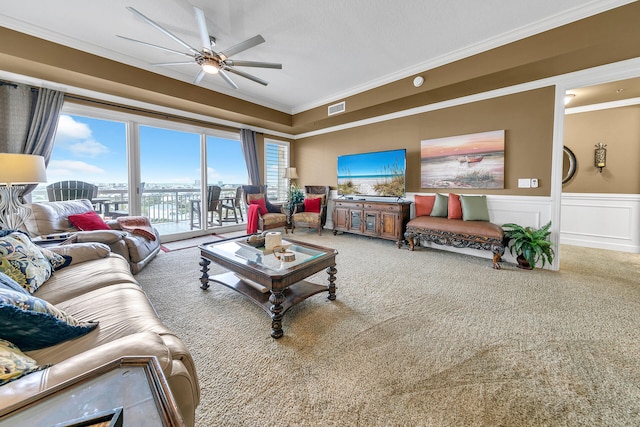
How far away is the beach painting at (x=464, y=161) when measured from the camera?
147 inches

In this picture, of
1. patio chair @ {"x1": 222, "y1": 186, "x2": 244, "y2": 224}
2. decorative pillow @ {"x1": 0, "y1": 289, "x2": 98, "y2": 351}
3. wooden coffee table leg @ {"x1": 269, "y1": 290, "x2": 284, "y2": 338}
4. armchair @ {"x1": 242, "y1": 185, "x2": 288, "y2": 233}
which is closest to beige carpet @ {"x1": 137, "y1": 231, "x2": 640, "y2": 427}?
wooden coffee table leg @ {"x1": 269, "y1": 290, "x2": 284, "y2": 338}

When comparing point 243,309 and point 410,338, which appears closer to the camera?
point 410,338

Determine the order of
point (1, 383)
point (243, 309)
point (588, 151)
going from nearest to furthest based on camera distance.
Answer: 1. point (1, 383)
2. point (243, 309)
3. point (588, 151)

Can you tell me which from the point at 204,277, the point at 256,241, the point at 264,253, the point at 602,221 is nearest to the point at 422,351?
the point at 264,253

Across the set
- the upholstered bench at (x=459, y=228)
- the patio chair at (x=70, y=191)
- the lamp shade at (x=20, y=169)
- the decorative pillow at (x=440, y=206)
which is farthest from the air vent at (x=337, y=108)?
the patio chair at (x=70, y=191)

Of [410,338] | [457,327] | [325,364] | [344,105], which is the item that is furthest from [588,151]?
[325,364]

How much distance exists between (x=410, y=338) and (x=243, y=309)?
1397 mm

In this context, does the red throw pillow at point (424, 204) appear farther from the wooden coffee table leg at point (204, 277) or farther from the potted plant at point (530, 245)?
the wooden coffee table leg at point (204, 277)

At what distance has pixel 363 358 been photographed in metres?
1.59

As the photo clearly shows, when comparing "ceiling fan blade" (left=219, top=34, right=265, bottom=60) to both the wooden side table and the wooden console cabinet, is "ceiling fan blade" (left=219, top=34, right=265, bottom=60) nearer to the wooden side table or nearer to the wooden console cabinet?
the wooden side table

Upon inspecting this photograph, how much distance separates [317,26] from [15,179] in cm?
339

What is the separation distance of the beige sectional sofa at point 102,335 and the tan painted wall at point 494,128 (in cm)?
437

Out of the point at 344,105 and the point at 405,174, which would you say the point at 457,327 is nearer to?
the point at 405,174

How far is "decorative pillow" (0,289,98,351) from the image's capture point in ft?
2.65
